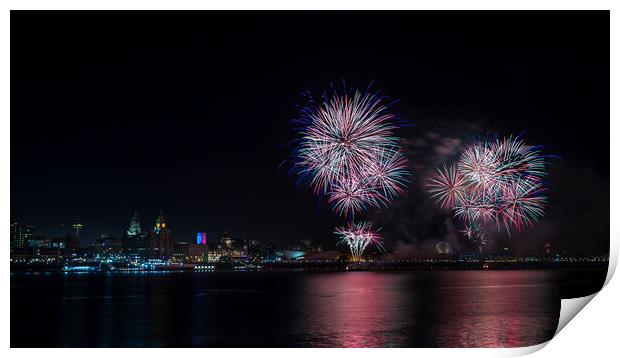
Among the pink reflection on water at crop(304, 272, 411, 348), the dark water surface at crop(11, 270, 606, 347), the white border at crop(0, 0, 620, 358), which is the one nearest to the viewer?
the white border at crop(0, 0, 620, 358)

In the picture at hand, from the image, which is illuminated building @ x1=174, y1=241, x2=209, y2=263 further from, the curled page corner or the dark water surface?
the curled page corner

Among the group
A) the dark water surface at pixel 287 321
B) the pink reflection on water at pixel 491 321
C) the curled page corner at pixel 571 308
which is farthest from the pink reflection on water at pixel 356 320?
the curled page corner at pixel 571 308

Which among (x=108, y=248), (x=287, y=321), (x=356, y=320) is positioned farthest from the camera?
(x=108, y=248)

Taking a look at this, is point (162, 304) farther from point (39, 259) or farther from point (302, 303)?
point (39, 259)

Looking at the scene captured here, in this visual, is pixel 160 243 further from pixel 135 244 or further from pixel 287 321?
pixel 287 321

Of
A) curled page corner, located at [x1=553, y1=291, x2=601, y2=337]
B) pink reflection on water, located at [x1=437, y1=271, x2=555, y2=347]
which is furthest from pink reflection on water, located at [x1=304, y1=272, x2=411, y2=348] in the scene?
curled page corner, located at [x1=553, y1=291, x2=601, y2=337]

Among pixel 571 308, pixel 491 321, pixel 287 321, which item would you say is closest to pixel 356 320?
pixel 287 321

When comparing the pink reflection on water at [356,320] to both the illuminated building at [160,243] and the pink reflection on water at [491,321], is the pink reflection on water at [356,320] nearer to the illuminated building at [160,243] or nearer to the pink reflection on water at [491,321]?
the pink reflection on water at [491,321]
